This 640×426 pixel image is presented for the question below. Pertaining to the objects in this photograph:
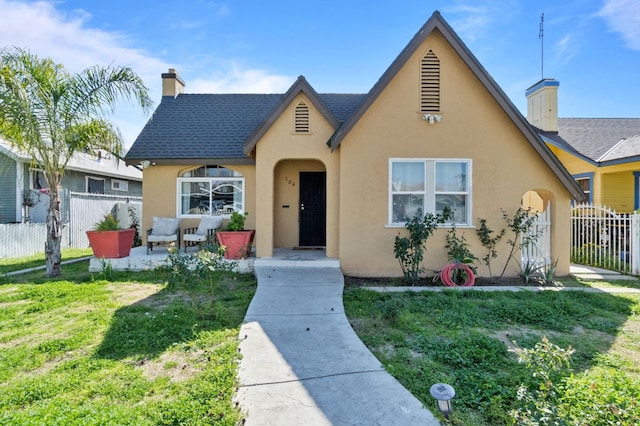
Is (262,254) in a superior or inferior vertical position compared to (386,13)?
inferior

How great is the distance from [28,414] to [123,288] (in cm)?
491

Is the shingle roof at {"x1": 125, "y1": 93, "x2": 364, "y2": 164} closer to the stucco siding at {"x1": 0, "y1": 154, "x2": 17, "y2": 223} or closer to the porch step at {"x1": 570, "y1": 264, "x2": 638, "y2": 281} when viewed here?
the porch step at {"x1": 570, "y1": 264, "x2": 638, "y2": 281}

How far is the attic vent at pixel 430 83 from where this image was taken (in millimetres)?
8539

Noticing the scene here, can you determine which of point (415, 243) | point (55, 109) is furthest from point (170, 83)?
point (415, 243)

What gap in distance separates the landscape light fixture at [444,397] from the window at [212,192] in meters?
9.82

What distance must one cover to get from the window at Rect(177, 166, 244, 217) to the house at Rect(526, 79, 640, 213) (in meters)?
13.5

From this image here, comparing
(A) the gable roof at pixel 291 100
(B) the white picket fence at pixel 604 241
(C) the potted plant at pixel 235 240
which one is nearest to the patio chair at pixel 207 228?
(C) the potted plant at pixel 235 240

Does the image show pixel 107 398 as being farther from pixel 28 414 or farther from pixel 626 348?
pixel 626 348

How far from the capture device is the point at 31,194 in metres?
15.3

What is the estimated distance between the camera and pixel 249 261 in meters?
9.10

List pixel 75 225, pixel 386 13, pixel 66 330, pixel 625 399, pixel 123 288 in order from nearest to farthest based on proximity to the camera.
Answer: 1. pixel 625 399
2. pixel 66 330
3. pixel 123 288
4. pixel 386 13
5. pixel 75 225

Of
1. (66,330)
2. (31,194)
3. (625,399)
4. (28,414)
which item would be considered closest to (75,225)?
(31,194)

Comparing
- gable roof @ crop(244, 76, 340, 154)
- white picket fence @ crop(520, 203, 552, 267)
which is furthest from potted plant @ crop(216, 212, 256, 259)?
white picket fence @ crop(520, 203, 552, 267)

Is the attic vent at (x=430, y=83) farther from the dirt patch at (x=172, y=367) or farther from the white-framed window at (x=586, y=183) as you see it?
the white-framed window at (x=586, y=183)
